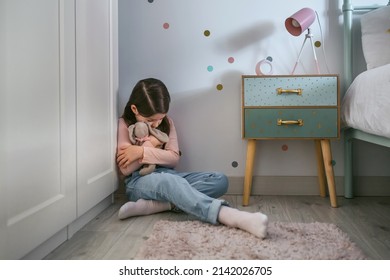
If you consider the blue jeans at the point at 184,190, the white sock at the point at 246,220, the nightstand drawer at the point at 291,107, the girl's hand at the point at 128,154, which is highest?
the nightstand drawer at the point at 291,107

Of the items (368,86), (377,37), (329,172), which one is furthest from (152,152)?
(377,37)

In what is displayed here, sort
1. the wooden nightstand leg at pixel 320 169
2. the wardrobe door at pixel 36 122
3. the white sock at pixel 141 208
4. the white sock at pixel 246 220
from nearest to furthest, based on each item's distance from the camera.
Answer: the wardrobe door at pixel 36 122 → the white sock at pixel 246 220 → the white sock at pixel 141 208 → the wooden nightstand leg at pixel 320 169

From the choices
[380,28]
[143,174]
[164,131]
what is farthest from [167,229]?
[380,28]

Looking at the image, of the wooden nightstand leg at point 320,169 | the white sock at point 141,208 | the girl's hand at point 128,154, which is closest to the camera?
the white sock at point 141,208

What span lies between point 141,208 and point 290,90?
738mm

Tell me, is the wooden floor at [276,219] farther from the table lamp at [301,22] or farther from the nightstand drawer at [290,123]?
the table lamp at [301,22]

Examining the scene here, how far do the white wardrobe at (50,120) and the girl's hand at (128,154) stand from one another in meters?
0.07

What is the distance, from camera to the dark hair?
1416mm

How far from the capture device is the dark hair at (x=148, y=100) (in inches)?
55.7

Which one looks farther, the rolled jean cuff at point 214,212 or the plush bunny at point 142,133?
the plush bunny at point 142,133

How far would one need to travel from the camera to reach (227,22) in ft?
5.39

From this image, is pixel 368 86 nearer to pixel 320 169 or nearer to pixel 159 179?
pixel 320 169

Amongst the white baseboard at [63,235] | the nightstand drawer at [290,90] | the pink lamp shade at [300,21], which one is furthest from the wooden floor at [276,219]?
the pink lamp shade at [300,21]

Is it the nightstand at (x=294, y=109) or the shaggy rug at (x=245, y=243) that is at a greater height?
the nightstand at (x=294, y=109)
